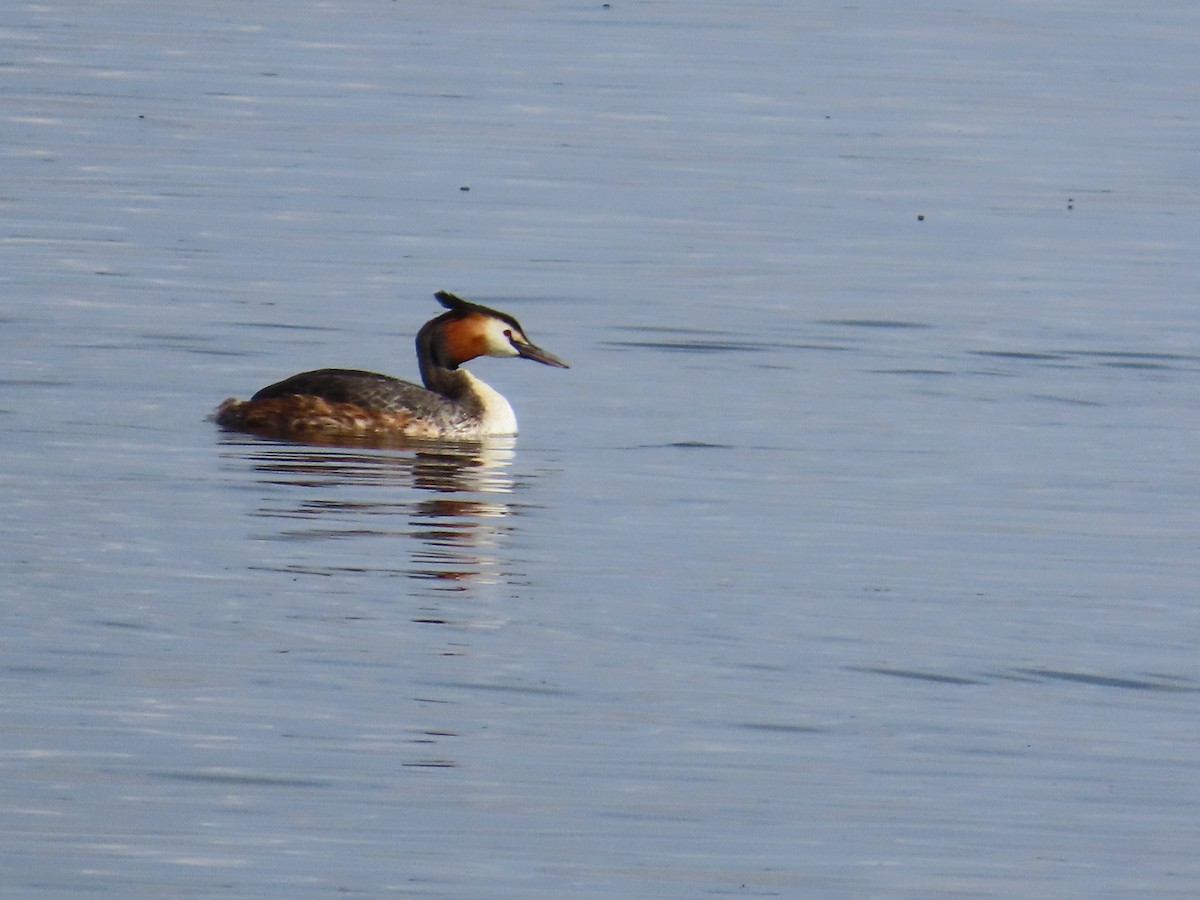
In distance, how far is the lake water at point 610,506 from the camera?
7.76m

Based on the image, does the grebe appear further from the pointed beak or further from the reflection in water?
the reflection in water

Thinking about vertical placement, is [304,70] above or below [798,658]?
above

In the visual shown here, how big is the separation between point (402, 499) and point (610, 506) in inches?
37.1

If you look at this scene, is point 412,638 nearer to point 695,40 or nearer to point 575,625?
point 575,625

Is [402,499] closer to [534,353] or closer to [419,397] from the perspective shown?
[419,397]

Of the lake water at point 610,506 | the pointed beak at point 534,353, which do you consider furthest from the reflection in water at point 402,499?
the pointed beak at point 534,353

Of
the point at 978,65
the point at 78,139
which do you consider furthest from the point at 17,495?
the point at 978,65

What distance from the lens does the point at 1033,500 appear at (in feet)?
41.5

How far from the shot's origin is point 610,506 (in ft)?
40.2

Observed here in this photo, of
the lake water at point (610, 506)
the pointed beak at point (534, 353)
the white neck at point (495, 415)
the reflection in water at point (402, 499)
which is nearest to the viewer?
the lake water at point (610, 506)

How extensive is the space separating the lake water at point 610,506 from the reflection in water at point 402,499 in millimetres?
39

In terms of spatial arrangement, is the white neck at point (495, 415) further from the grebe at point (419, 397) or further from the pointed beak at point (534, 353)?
the pointed beak at point (534, 353)

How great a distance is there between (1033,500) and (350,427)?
3.52 meters

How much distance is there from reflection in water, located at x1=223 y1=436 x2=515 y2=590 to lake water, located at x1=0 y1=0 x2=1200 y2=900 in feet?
0.13
